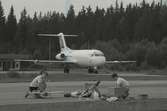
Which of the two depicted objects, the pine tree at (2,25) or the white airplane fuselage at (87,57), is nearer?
the white airplane fuselage at (87,57)

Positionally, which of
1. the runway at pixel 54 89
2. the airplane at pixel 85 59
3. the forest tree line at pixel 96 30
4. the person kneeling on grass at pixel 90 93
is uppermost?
the forest tree line at pixel 96 30

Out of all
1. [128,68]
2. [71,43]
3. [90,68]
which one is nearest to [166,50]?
[128,68]

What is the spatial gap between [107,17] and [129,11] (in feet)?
33.5

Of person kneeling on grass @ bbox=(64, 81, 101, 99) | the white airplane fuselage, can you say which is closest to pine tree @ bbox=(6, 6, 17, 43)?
the white airplane fuselage

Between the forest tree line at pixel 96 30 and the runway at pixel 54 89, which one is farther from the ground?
the forest tree line at pixel 96 30

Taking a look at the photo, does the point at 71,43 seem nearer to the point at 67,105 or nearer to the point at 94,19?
the point at 94,19

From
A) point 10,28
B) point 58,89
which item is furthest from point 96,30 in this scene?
point 58,89

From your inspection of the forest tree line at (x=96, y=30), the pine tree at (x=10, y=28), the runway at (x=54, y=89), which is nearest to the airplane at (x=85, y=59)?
the runway at (x=54, y=89)

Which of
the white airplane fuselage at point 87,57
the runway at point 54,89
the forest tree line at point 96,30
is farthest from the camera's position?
the forest tree line at point 96,30

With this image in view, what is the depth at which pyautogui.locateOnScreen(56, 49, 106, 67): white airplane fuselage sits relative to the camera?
62775 mm

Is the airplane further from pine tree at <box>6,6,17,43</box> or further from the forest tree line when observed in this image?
pine tree at <box>6,6,17,43</box>

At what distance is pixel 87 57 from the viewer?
64000 mm

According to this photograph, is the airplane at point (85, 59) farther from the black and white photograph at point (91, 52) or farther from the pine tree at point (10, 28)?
the pine tree at point (10, 28)

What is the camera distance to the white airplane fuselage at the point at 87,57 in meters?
62.8
